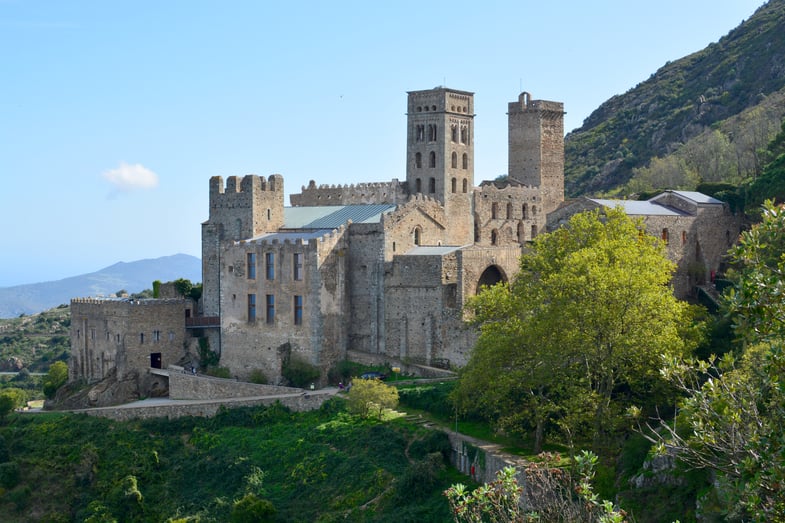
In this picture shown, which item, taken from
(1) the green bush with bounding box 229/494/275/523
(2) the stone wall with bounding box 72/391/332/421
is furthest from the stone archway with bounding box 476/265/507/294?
(1) the green bush with bounding box 229/494/275/523

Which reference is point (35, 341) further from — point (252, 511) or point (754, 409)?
point (754, 409)

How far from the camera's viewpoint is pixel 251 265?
53625 millimetres

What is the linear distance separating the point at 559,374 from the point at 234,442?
57.7 feet

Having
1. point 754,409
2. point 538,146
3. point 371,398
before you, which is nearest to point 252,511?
point 371,398

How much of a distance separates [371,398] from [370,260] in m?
10.9

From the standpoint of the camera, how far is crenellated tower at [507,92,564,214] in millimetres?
68312

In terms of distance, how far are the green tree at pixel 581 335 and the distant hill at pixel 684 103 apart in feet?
165

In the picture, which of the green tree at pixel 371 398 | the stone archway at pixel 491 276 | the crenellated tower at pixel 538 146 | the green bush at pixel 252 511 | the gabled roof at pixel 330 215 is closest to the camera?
the green bush at pixel 252 511

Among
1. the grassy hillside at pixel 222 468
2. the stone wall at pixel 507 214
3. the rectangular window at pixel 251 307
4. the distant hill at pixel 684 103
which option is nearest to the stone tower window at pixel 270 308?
the rectangular window at pixel 251 307

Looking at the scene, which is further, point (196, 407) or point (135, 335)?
point (135, 335)

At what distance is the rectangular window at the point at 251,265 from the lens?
5344 cm

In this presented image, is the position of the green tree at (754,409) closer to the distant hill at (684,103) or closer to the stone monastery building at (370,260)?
the stone monastery building at (370,260)

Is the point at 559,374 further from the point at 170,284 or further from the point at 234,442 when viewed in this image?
the point at 170,284

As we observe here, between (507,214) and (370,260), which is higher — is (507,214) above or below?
above
